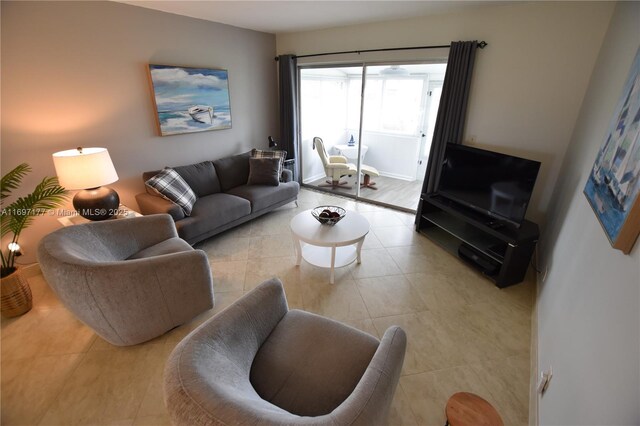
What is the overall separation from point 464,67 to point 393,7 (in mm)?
1000

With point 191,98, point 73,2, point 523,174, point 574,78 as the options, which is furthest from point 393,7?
point 73,2

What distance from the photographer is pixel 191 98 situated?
356 centimetres

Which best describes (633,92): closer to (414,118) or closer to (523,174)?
(523,174)

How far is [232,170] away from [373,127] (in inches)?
131

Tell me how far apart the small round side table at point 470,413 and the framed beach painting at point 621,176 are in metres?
0.84

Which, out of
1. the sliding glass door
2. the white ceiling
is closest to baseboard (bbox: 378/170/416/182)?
the sliding glass door

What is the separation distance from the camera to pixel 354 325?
2148 millimetres

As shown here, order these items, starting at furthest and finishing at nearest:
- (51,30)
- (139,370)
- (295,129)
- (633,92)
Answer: (295,129) < (51,30) < (139,370) < (633,92)

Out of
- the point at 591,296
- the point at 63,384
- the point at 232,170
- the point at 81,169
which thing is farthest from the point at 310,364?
the point at 232,170

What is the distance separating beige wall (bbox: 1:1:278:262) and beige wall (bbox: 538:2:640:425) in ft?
13.2

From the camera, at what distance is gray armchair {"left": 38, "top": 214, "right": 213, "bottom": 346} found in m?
1.59

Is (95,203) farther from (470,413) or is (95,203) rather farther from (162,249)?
(470,413)

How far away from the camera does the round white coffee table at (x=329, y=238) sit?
2.51 meters

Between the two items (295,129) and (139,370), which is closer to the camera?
(139,370)
